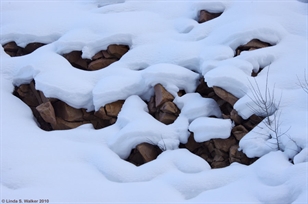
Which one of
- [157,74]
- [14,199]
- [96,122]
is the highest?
[157,74]

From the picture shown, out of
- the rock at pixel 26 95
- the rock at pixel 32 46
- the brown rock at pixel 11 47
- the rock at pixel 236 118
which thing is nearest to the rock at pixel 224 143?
the rock at pixel 236 118

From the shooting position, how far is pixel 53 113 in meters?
5.81

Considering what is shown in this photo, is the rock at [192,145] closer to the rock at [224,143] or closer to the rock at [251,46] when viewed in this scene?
the rock at [224,143]

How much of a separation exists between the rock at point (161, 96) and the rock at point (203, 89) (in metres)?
0.39

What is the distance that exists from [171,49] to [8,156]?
255 cm

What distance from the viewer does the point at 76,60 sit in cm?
655

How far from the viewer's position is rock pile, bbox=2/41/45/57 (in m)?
7.00

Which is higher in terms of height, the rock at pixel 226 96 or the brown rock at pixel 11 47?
the rock at pixel 226 96

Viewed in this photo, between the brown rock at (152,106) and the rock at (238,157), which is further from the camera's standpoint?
the brown rock at (152,106)

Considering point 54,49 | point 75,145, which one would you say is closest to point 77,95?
point 75,145

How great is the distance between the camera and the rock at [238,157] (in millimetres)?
4727

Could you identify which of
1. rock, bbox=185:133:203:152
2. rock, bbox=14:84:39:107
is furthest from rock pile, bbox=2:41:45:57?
rock, bbox=185:133:203:152

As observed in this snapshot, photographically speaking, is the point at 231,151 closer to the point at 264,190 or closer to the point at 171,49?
the point at 264,190

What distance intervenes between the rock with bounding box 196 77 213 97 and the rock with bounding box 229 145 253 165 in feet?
3.41
